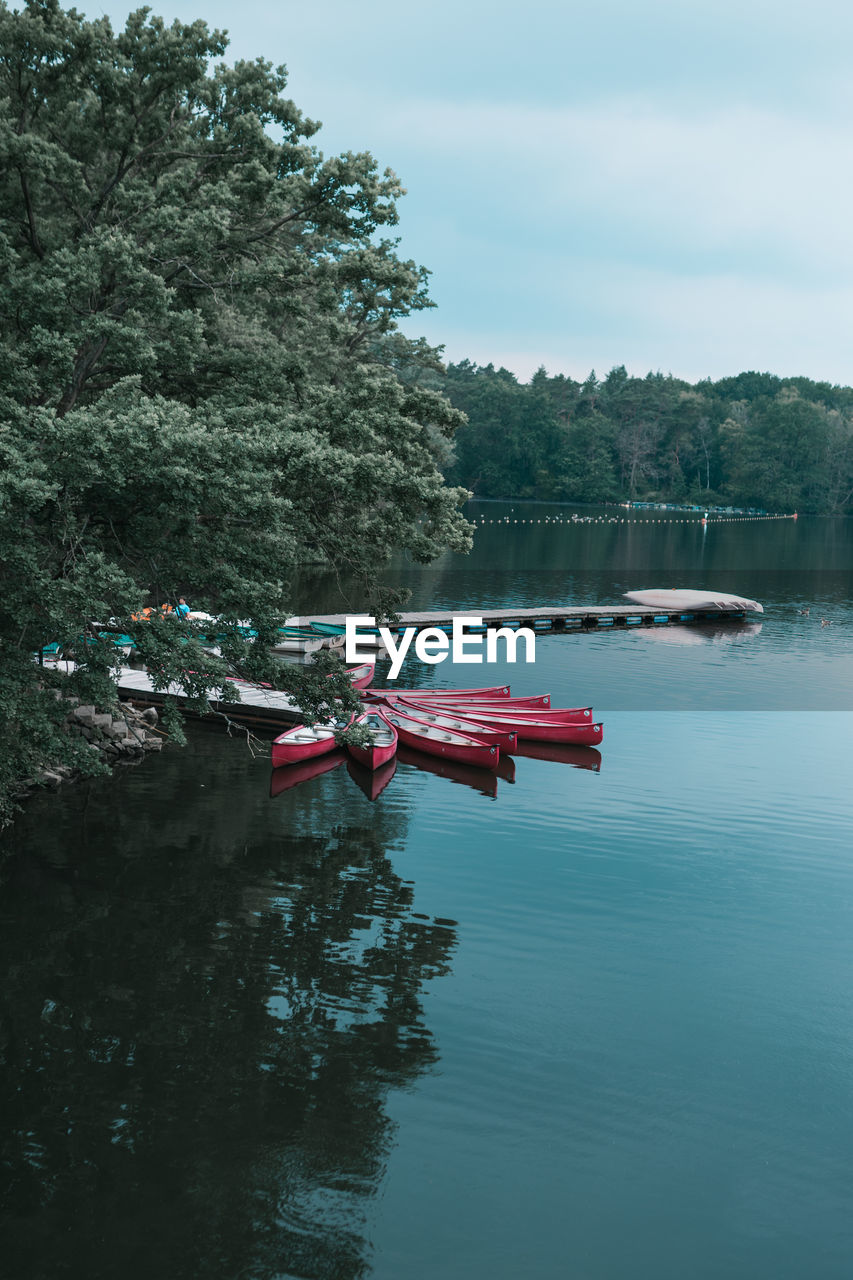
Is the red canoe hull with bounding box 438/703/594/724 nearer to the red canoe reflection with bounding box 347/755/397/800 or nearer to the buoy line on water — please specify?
the red canoe reflection with bounding box 347/755/397/800

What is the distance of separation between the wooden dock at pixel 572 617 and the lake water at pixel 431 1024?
25.7 m

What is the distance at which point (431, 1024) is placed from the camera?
17.2 meters

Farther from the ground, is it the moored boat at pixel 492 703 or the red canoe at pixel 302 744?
the moored boat at pixel 492 703

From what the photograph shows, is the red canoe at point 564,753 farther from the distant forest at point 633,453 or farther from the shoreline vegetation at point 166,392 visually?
the distant forest at point 633,453

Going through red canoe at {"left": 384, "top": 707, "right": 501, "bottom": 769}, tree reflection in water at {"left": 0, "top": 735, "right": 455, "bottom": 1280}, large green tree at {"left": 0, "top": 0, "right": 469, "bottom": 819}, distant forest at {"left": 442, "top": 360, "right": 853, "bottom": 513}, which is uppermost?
distant forest at {"left": 442, "top": 360, "right": 853, "bottom": 513}

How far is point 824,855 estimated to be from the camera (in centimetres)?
2564

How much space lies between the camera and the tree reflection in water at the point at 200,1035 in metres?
12.4

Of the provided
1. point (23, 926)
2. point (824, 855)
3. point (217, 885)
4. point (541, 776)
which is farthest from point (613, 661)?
point (23, 926)

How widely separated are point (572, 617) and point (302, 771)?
32048 mm

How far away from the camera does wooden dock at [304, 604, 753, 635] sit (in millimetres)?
58125

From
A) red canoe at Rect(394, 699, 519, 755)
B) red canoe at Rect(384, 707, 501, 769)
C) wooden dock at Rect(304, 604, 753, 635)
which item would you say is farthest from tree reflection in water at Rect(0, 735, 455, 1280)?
wooden dock at Rect(304, 604, 753, 635)

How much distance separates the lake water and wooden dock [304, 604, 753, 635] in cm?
2569

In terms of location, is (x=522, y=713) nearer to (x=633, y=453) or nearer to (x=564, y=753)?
(x=564, y=753)

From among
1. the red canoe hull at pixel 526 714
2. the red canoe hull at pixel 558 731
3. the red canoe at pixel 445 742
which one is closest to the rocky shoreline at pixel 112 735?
the red canoe at pixel 445 742
